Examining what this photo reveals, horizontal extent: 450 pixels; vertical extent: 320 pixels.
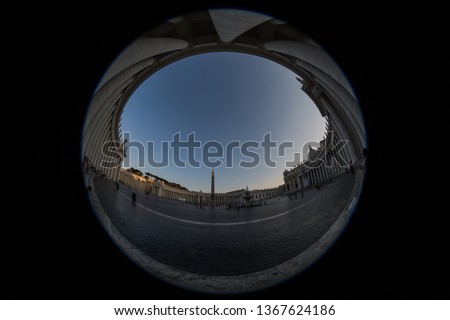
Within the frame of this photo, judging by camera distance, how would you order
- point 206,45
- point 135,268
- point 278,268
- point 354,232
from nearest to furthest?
point 354,232, point 135,268, point 278,268, point 206,45

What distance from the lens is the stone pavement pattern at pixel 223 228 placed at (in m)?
1.73

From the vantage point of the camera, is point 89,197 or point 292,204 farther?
point 292,204

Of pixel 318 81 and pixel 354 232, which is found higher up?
pixel 318 81

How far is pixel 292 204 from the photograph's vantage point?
106 inches

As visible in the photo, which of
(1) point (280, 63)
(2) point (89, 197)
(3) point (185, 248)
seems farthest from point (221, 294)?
(1) point (280, 63)

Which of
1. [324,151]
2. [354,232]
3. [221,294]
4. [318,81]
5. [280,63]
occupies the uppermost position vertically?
[280,63]

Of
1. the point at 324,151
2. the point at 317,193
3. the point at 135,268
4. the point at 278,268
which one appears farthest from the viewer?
the point at 317,193

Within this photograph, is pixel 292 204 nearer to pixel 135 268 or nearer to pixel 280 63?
pixel 280 63

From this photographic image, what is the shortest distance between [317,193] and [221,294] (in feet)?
6.63

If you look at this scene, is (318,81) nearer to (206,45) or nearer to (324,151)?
(324,151)

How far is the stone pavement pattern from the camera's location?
1.73 meters

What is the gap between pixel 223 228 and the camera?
8.16 feet

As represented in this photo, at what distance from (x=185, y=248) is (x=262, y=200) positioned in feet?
4.43

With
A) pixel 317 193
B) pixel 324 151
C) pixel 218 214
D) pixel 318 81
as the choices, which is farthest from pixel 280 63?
pixel 218 214
